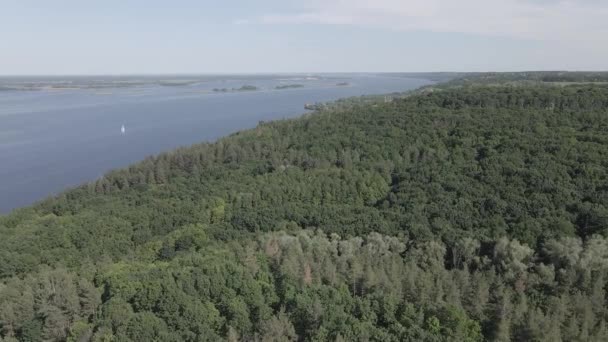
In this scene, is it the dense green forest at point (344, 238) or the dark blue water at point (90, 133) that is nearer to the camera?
the dense green forest at point (344, 238)

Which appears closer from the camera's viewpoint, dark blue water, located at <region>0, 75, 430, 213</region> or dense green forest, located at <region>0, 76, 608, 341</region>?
dense green forest, located at <region>0, 76, 608, 341</region>

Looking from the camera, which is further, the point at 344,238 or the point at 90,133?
the point at 90,133

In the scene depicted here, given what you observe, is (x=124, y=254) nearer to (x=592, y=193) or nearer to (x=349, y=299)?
(x=349, y=299)

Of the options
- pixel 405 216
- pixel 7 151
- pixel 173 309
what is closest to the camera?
pixel 173 309

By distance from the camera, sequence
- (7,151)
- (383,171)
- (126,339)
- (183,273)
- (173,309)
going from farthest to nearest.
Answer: (7,151)
(383,171)
(183,273)
(173,309)
(126,339)

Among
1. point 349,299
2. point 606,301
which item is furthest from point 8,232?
point 606,301

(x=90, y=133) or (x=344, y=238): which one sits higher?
(x=90, y=133)

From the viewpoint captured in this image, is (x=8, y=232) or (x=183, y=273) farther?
(x=8, y=232)

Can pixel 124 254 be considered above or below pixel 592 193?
below
